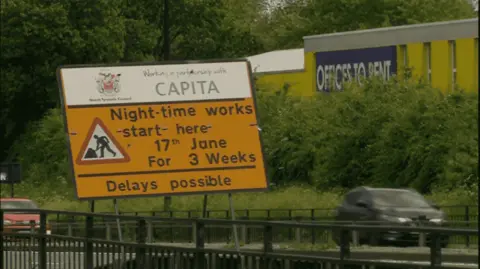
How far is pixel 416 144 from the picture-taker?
5159 cm

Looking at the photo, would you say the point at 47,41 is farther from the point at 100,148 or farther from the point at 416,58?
the point at 100,148

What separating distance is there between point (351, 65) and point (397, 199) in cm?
2869

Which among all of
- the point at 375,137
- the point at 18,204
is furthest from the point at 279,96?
the point at 18,204

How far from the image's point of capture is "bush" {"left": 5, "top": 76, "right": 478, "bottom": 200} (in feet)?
163

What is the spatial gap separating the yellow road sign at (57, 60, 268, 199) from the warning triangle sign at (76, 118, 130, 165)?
0.04ft

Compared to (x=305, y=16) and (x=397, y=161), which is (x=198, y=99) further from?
(x=305, y=16)

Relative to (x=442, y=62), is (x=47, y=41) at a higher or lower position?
higher

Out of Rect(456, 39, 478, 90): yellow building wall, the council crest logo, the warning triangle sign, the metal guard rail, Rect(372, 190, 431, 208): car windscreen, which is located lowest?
Rect(372, 190, 431, 208): car windscreen

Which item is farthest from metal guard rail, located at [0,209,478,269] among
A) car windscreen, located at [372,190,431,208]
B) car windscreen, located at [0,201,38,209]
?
car windscreen, located at [0,201,38,209]

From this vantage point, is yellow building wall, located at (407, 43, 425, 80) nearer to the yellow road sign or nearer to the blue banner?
the blue banner

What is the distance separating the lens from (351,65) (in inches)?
2586

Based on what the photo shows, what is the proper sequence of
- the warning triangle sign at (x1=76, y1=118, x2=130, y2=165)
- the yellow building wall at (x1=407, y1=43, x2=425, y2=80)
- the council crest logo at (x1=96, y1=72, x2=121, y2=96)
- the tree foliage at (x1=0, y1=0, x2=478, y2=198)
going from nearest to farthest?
the warning triangle sign at (x1=76, y1=118, x2=130, y2=165) < the council crest logo at (x1=96, y1=72, x2=121, y2=96) < the tree foliage at (x1=0, y1=0, x2=478, y2=198) < the yellow building wall at (x1=407, y1=43, x2=425, y2=80)

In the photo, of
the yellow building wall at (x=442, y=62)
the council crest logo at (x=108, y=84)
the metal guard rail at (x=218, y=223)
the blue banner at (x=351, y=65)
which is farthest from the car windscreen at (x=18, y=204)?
the metal guard rail at (x=218, y=223)

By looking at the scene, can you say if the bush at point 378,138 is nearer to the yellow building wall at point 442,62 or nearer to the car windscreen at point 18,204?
the yellow building wall at point 442,62
